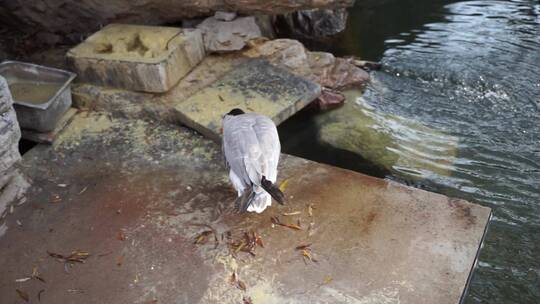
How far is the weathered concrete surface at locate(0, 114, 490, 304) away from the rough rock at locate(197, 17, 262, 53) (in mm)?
1258

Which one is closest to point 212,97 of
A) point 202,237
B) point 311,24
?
point 202,237

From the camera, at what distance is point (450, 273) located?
273 centimetres

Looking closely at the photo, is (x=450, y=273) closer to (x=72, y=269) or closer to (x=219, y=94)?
(x=72, y=269)

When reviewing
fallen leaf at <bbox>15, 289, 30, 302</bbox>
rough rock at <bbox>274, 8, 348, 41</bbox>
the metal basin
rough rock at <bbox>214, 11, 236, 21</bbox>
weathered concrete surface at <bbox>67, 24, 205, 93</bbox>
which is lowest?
fallen leaf at <bbox>15, 289, 30, 302</bbox>

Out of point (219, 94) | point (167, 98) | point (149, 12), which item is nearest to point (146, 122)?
point (167, 98)

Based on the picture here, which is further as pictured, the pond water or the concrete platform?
the concrete platform

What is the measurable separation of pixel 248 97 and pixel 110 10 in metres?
1.71

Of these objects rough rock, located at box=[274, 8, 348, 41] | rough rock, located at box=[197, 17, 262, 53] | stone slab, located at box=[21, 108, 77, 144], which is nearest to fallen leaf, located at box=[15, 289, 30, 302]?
stone slab, located at box=[21, 108, 77, 144]

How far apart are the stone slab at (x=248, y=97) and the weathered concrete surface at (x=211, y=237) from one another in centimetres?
30

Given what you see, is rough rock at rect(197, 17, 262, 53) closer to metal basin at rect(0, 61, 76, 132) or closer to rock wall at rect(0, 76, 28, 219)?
metal basin at rect(0, 61, 76, 132)

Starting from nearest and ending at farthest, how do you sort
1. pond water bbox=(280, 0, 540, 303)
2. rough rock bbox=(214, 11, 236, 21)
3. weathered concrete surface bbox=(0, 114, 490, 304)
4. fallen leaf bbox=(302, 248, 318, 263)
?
weathered concrete surface bbox=(0, 114, 490, 304) < fallen leaf bbox=(302, 248, 318, 263) < pond water bbox=(280, 0, 540, 303) < rough rock bbox=(214, 11, 236, 21)

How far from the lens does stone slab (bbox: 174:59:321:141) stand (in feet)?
13.2

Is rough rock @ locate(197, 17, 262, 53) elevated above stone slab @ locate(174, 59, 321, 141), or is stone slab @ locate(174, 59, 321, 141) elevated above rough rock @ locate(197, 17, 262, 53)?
rough rock @ locate(197, 17, 262, 53)

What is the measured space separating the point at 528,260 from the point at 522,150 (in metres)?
1.25
